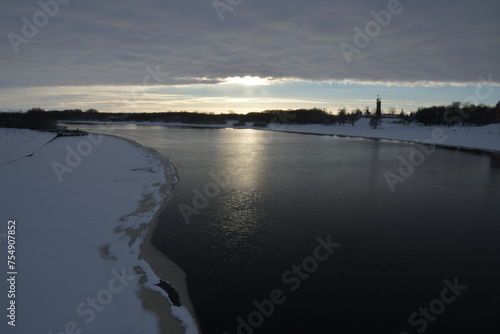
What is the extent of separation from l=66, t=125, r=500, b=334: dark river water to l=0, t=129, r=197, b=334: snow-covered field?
110cm

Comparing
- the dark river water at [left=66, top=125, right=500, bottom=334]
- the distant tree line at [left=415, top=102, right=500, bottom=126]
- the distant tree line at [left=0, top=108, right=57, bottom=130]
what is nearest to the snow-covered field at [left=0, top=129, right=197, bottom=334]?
the dark river water at [left=66, top=125, right=500, bottom=334]

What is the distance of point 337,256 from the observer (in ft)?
26.8

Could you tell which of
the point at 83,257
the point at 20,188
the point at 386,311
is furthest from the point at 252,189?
the point at 20,188

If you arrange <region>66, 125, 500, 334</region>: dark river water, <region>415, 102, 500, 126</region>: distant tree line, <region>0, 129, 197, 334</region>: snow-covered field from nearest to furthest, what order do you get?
<region>0, 129, 197, 334</region>: snow-covered field, <region>66, 125, 500, 334</region>: dark river water, <region>415, 102, 500, 126</region>: distant tree line

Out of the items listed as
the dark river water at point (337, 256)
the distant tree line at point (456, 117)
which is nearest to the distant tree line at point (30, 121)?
the dark river water at point (337, 256)

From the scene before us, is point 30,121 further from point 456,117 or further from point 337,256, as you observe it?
point 456,117

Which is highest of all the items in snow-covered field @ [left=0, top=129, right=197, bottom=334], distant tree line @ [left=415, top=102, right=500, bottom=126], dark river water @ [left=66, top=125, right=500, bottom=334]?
distant tree line @ [left=415, top=102, right=500, bottom=126]

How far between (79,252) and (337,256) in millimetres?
6710

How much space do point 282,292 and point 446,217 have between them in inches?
320

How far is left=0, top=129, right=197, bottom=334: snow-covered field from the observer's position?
5547mm

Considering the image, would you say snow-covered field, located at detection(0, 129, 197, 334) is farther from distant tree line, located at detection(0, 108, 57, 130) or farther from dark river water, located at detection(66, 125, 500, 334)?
distant tree line, located at detection(0, 108, 57, 130)

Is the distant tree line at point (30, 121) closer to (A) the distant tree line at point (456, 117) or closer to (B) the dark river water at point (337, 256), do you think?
(B) the dark river water at point (337, 256)

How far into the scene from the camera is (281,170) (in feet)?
68.8

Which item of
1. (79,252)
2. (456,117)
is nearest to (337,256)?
(79,252)
